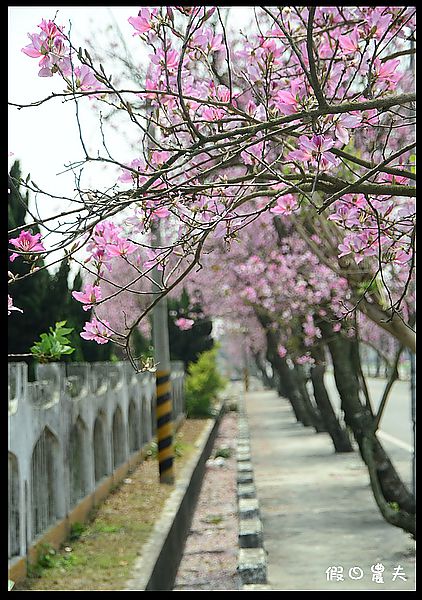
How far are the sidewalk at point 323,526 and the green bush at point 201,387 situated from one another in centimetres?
894

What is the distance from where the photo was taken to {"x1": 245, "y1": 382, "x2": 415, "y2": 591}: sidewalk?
29.0 ft

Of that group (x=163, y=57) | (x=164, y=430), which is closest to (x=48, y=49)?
(x=163, y=57)

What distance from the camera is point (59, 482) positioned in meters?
9.37

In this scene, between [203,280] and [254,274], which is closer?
[254,274]

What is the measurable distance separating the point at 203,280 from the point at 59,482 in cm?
1487

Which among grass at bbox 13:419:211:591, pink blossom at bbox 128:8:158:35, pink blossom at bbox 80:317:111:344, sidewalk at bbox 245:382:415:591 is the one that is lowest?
sidewalk at bbox 245:382:415:591

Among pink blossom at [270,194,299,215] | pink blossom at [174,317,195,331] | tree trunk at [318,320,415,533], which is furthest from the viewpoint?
tree trunk at [318,320,415,533]

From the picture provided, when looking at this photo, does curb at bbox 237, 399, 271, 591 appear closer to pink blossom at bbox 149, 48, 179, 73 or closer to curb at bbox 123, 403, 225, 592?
curb at bbox 123, 403, 225, 592

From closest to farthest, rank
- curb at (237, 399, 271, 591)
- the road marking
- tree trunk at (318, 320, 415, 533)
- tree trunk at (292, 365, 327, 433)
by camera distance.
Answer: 1. curb at (237, 399, 271, 591)
2. tree trunk at (318, 320, 415, 533)
3. the road marking
4. tree trunk at (292, 365, 327, 433)

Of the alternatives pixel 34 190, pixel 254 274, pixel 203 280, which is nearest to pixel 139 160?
pixel 34 190

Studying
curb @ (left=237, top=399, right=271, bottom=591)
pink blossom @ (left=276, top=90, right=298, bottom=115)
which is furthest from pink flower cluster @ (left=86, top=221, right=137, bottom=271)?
curb @ (left=237, top=399, right=271, bottom=591)

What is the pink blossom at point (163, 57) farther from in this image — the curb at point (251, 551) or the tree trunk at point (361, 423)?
the tree trunk at point (361, 423)

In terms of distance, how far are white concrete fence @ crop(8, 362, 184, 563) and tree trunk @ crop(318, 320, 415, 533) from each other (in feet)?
10.3

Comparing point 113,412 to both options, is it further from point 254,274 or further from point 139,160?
point 139,160
